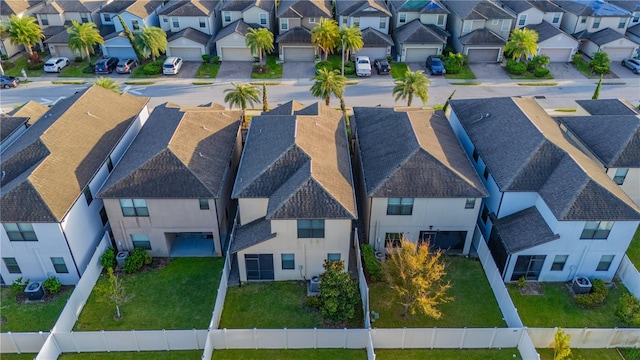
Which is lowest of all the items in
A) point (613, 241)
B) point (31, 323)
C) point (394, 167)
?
point (31, 323)

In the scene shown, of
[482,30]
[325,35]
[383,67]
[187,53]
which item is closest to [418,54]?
[383,67]

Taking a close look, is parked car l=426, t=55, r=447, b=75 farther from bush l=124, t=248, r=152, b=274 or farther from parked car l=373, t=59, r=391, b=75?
bush l=124, t=248, r=152, b=274

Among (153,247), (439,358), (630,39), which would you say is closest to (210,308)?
(153,247)

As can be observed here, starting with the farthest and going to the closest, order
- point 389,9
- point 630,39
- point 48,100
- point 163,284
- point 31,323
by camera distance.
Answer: point 389,9 → point 630,39 → point 48,100 → point 163,284 → point 31,323

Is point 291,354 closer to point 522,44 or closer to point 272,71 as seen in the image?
point 272,71

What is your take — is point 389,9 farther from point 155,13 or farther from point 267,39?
point 155,13

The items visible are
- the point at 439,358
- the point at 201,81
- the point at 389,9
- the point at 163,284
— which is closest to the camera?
the point at 439,358

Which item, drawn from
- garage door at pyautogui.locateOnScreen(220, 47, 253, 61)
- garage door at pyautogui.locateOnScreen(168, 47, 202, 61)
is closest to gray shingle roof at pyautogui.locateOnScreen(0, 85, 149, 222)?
garage door at pyautogui.locateOnScreen(168, 47, 202, 61)
